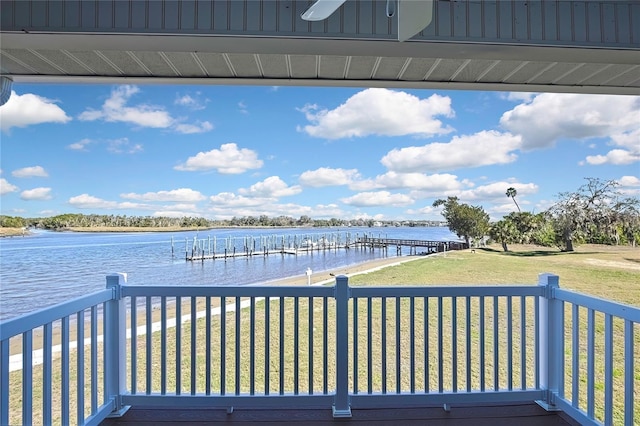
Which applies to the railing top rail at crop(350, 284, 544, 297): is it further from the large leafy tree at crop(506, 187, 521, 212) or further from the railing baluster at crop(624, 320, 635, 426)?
the large leafy tree at crop(506, 187, 521, 212)

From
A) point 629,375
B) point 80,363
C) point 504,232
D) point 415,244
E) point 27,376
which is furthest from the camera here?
point 415,244

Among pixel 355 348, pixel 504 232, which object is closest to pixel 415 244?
pixel 504 232

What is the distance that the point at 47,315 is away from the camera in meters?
1.78

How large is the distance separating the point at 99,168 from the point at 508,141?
522cm

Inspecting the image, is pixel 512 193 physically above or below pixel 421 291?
above

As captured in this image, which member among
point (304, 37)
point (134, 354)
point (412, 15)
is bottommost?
point (134, 354)

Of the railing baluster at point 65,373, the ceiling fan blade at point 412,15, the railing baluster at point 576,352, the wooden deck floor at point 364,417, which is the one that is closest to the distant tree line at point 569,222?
the railing baluster at point 576,352

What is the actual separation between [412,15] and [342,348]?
183 centimetres

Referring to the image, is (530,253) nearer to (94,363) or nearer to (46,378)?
(94,363)

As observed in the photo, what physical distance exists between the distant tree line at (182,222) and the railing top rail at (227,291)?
1798 mm

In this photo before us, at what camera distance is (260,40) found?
2.01 metres

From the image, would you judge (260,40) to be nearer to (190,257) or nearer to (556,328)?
(556,328)

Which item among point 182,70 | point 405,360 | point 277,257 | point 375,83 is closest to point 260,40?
point 182,70

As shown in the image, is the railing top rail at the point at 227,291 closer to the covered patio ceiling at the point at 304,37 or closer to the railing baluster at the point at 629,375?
the covered patio ceiling at the point at 304,37
